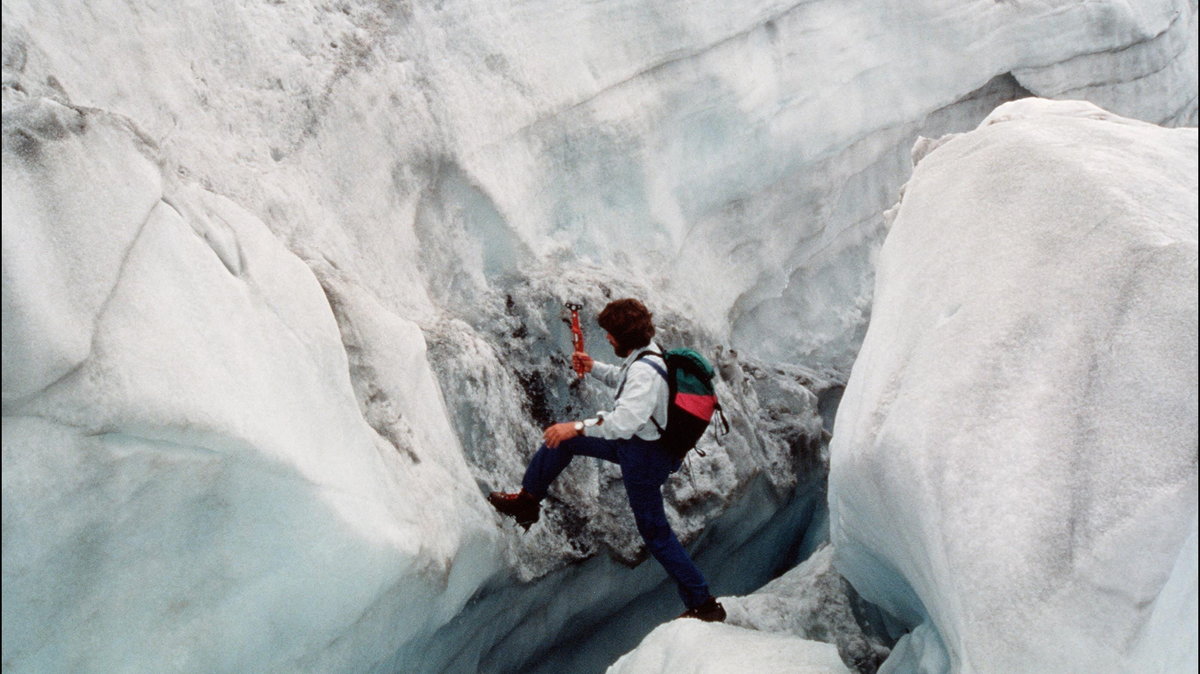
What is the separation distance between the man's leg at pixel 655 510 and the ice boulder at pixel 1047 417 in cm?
66

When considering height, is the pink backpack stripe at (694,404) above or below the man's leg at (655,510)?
above

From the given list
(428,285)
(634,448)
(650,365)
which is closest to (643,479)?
(634,448)

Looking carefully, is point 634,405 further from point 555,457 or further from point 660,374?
point 555,457

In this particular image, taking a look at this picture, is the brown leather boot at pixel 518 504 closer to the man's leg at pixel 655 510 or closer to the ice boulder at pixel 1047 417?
the man's leg at pixel 655 510

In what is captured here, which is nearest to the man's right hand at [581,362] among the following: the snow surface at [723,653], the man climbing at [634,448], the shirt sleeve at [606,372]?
the shirt sleeve at [606,372]

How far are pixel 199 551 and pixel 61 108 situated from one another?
120cm

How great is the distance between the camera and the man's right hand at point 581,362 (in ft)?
12.6

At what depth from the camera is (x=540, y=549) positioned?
3809 mm

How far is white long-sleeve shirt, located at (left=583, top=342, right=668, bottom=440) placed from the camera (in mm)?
3404

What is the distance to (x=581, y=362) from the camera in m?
3.84

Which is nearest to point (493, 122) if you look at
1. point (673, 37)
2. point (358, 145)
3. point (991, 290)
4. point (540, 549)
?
point (358, 145)

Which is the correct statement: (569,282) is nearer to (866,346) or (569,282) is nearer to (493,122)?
(493,122)

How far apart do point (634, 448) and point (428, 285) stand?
1105 millimetres

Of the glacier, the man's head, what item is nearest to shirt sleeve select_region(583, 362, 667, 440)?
the man's head
